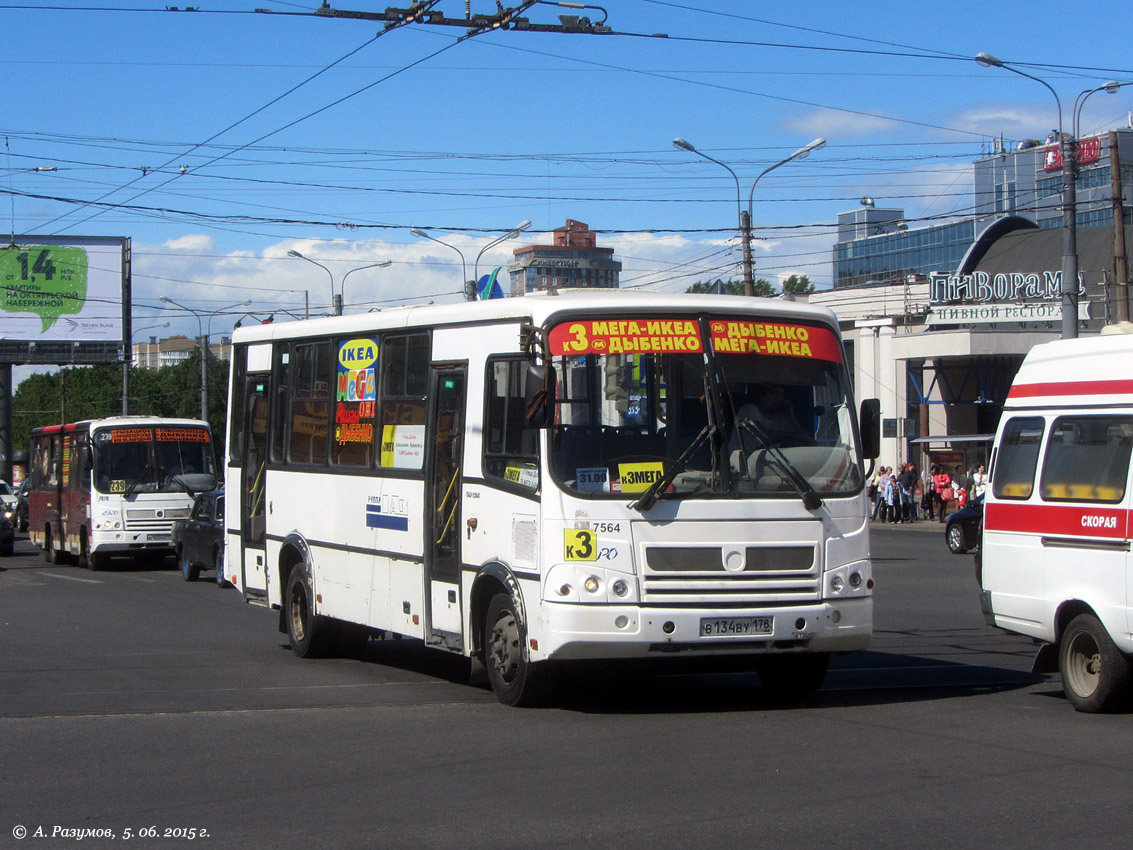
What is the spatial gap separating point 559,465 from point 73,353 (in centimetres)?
5330

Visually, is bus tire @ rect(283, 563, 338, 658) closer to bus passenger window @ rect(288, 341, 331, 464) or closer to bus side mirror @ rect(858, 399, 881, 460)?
bus passenger window @ rect(288, 341, 331, 464)

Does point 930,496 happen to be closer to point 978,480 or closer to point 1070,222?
point 978,480

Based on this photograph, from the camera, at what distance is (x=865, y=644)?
988cm

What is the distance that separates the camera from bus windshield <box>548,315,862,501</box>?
31.0ft

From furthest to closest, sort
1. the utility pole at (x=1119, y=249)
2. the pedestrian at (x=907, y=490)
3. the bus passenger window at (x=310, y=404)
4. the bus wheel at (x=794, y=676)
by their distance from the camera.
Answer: the pedestrian at (x=907, y=490) → the utility pole at (x=1119, y=249) → the bus passenger window at (x=310, y=404) → the bus wheel at (x=794, y=676)

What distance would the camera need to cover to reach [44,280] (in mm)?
56875

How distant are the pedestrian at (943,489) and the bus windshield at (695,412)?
34.5 m

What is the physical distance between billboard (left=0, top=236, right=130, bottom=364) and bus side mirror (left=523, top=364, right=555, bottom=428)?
51172 mm

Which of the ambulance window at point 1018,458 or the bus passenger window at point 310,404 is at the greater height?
the bus passenger window at point 310,404

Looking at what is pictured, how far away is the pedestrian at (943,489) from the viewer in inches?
1702

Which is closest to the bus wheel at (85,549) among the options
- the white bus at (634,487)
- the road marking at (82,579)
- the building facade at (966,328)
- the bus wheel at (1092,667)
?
the road marking at (82,579)

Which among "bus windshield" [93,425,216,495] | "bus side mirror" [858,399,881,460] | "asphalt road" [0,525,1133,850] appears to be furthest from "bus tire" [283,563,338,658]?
"bus windshield" [93,425,216,495]

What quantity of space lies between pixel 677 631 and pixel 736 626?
41 centimetres

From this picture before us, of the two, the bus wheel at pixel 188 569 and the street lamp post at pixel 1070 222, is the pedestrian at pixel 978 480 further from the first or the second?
the bus wheel at pixel 188 569
